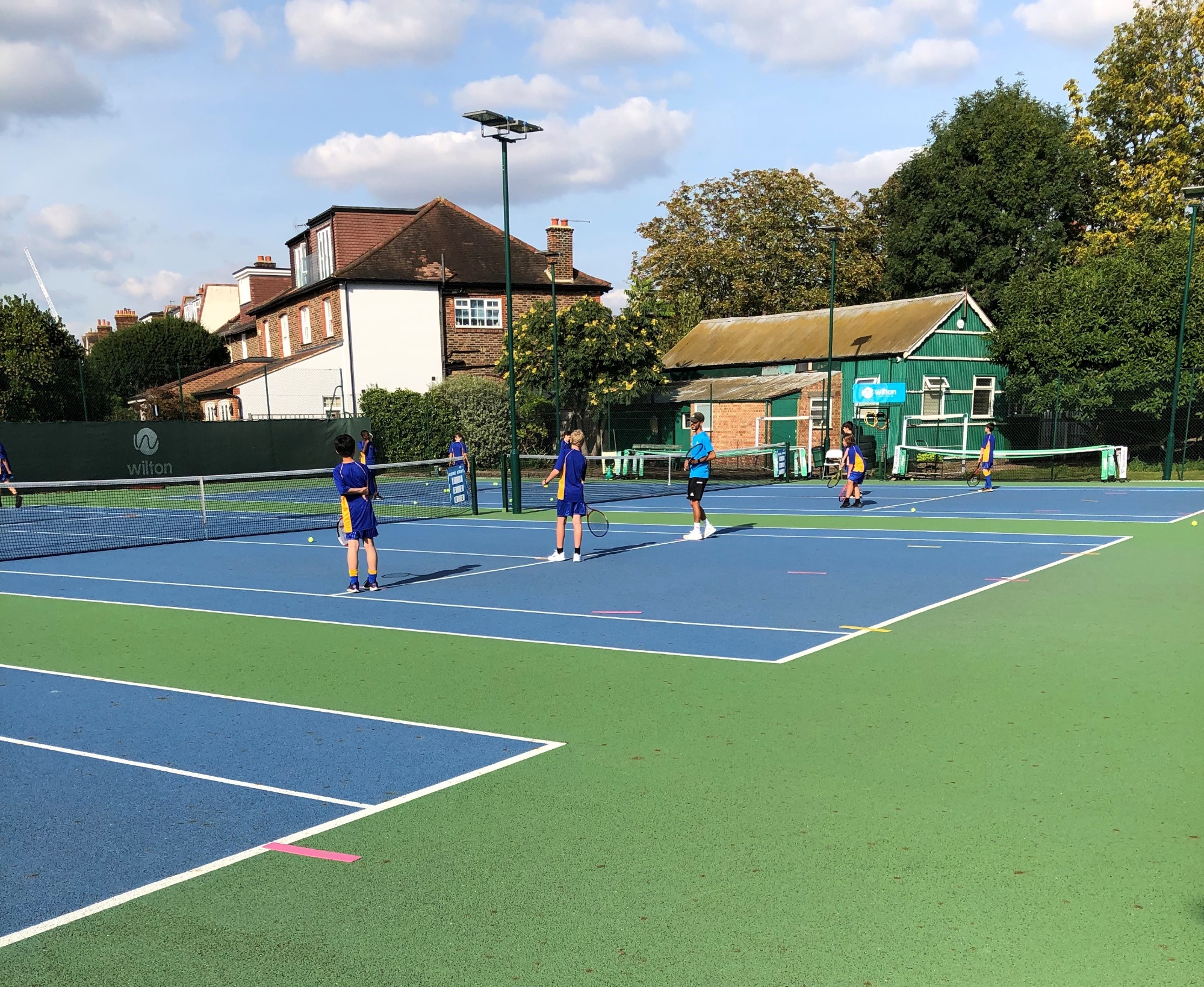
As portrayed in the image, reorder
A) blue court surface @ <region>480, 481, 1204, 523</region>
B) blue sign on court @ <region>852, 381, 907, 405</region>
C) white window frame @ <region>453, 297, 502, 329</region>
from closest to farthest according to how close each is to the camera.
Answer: blue court surface @ <region>480, 481, 1204, 523</region>
blue sign on court @ <region>852, 381, 907, 405</region>
white window frame @ <region>453, 297, 502, 329</region>

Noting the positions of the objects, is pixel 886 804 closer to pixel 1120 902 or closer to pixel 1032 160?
pixel 1120 902

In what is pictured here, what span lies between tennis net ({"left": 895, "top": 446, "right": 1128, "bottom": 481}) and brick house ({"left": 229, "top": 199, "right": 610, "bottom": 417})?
15.4 metres

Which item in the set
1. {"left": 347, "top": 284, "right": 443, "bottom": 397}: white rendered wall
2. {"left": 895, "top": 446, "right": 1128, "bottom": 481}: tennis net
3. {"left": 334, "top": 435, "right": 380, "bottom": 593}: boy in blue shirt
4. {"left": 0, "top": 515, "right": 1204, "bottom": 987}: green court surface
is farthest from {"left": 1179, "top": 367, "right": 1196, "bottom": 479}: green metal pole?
{"left": 347, "top": 284, "right": 443, "bottom": 397}: white rendered wall

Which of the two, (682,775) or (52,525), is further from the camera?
(52,525)

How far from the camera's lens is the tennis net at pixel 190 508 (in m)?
17.9

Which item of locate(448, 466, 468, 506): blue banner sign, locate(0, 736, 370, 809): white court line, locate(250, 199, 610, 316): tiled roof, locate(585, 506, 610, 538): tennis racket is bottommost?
locate(585, 506, 610, 538): tennis racket

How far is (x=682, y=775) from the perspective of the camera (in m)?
5.31

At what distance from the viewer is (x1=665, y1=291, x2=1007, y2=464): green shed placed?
116 feet

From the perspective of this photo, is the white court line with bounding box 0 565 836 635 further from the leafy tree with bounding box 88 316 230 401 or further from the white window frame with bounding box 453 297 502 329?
the leafy tree with bounding box 88 316 230 401

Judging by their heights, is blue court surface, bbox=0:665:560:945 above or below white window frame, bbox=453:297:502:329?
below

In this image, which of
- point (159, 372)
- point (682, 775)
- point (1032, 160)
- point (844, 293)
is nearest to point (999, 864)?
point (682, 775)

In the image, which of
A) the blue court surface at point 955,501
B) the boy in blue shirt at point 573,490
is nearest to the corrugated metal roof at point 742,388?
the blue court surface at point 955,501

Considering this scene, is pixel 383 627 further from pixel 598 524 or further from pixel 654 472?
pixel 654 472

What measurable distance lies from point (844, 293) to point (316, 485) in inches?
1130
